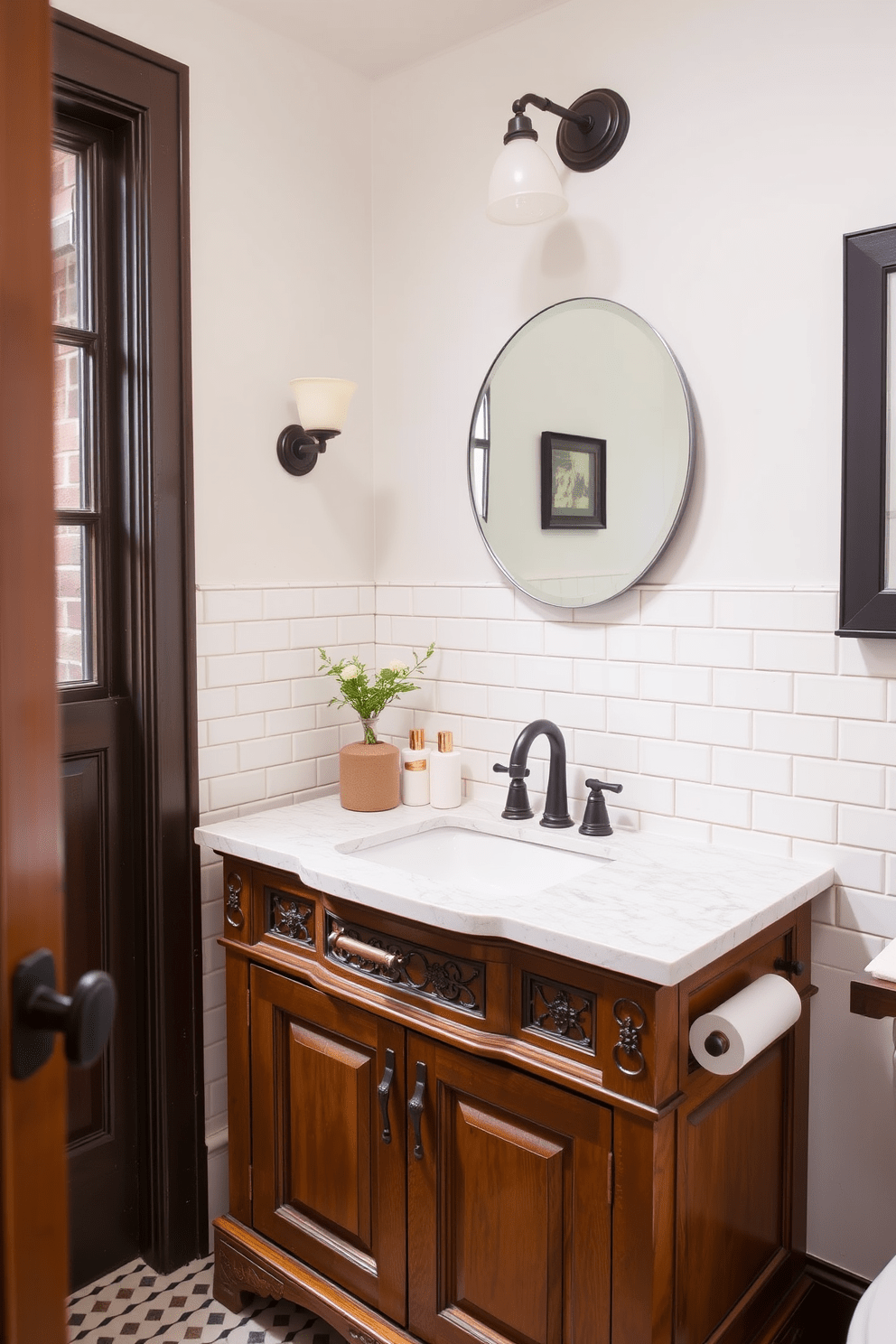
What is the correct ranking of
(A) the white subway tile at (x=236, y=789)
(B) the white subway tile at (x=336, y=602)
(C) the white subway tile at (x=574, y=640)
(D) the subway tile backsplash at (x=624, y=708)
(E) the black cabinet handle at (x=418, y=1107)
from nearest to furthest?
(E) the black cabinet handle at (x=418, y=1107), (D) the subway tile backsplash at (x=624, y=708), (C) the white subway tile at (x=574, y=640), (A) the white subway tile at (x=236, y=789), (B) the white subway tile at (x=336, y=602)

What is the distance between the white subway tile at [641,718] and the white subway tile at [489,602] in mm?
348

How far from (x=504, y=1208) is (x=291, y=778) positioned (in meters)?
1.12

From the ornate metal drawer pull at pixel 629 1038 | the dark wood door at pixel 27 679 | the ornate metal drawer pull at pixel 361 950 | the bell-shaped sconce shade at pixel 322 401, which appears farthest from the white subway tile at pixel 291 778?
the dark wood door at pixel 27 679

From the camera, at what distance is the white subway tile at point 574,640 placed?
2143mm

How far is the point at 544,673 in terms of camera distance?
225 centimetres

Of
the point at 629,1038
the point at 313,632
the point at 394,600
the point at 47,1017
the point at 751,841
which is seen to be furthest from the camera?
the point at 394,600

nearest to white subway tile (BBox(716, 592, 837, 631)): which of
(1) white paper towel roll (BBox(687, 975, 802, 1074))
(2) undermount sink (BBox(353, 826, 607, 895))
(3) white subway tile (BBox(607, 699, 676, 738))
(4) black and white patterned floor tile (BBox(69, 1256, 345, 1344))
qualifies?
(3) white subway tile (BBox(607, 699, 676, 738))

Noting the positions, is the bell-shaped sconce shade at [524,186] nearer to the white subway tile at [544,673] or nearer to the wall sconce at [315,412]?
the wall sconce at [315,412]

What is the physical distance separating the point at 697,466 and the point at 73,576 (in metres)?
1.28

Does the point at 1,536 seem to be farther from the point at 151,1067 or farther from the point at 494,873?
the point at 151,1067

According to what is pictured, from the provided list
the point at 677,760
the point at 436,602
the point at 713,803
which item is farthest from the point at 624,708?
the point at 436,602

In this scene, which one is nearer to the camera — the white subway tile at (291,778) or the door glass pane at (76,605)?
the door glass pane at (76,605)

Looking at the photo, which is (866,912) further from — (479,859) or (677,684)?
(479,859)

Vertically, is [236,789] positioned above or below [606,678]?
below
